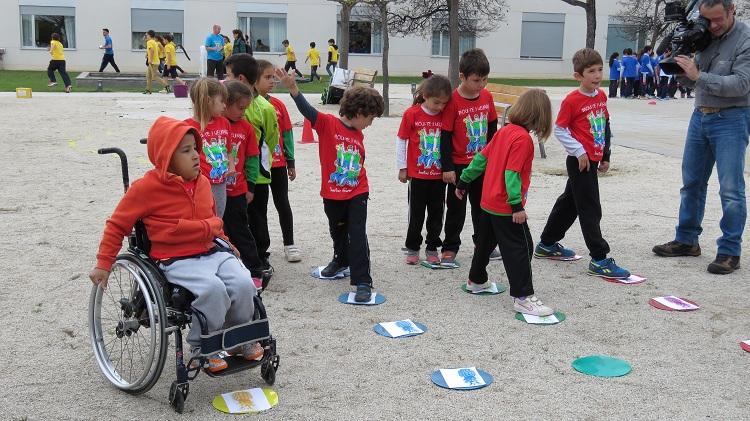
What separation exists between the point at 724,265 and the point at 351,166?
292 cm

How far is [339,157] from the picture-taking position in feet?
17.2

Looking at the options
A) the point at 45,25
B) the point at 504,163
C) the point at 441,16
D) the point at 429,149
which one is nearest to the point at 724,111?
the point at 504,163

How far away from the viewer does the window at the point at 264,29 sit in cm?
3859

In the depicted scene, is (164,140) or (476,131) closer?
(164,140)

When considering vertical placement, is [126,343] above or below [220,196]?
below

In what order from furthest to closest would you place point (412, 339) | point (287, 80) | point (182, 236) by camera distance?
point (287, 80) < point (412, 339) < point (182, 236)

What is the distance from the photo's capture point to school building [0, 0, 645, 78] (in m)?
36.9

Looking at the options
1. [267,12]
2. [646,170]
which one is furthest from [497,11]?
[646,170]

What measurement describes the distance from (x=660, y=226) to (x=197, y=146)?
502 cm

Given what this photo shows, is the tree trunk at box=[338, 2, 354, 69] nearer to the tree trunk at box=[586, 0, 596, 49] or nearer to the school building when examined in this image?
the tree trunk at box=[586, 0, 596, 49]

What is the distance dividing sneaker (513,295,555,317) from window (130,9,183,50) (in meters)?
35.3

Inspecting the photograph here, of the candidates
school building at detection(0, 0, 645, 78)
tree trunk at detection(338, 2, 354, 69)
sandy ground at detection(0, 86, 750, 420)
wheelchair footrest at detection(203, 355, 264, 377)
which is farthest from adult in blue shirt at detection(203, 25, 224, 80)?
wheelchair footrest at detection(203, 355, 264, 377)

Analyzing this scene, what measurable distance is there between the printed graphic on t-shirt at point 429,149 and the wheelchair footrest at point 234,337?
8.00 feet

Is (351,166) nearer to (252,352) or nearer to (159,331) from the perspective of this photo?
(252,352)
